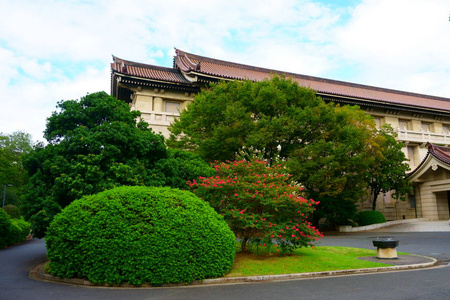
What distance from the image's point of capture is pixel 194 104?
2141 centimetres

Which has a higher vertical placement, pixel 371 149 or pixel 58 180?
pixel 371 149

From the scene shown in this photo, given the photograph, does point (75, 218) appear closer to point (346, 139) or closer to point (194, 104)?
point (194, 104)

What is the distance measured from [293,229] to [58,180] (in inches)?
293

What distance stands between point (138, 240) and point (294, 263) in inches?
184

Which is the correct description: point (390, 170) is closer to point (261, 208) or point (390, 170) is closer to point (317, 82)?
point (317, 82)

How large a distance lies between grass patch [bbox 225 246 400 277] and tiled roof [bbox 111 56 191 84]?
17.6 meters

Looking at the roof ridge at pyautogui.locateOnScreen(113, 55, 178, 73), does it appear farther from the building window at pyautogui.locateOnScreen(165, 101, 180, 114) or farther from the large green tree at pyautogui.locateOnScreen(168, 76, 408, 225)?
the large green tree at pyautogui.locateOnScreen(168, 76, 408, 225)

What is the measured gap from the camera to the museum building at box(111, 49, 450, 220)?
25438mm

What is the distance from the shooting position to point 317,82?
3662 centimetres

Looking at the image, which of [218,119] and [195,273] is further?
[218,119]

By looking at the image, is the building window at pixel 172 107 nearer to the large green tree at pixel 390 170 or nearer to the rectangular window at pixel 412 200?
the large green tree at pixel 390 170

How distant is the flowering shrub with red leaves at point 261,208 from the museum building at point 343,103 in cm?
1360

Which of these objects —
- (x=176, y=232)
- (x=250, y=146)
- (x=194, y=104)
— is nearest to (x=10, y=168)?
(x=194, y=104)

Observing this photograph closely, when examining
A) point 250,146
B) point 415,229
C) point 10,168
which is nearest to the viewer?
point 250,146
